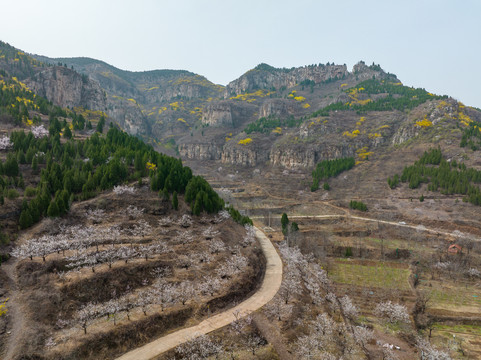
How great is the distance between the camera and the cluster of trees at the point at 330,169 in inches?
5541

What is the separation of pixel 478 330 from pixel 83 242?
72804 mm

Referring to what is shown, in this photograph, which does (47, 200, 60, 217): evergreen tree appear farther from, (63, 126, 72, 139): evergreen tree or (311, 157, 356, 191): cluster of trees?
(311, 157, 356, 191): cluster of trees

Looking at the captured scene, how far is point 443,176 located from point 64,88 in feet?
701

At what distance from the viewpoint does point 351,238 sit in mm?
87000

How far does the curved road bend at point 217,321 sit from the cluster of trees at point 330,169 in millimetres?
88354

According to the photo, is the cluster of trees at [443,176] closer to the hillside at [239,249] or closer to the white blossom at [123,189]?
the hillside at [239,249]

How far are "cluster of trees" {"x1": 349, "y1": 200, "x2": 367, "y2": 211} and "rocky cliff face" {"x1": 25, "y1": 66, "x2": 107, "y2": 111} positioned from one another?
177 metres

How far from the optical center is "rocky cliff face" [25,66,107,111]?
166m

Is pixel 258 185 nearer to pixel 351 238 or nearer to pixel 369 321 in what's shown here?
pixel 351 238

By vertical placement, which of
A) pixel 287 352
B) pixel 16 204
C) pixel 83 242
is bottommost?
pixel 287 352

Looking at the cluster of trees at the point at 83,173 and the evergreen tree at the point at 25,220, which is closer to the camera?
the evergreen tree at the point at 25,220

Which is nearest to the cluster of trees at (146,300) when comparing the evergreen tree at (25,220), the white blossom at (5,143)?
the evergreen tree at (25,220)

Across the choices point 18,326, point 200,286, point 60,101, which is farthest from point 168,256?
point 60,101

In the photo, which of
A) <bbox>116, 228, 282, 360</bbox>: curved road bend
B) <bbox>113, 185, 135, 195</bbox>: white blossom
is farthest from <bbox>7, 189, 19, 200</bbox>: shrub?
<bbox>116, 228, 282, 360</bbox>: curved road bend
